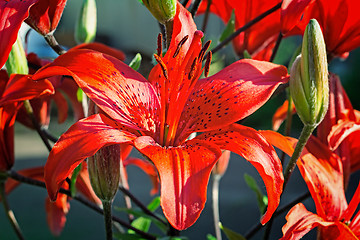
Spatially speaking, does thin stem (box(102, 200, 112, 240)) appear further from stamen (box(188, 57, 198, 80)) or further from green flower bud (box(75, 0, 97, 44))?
green flower bud (box(75, 0, 97, 44))

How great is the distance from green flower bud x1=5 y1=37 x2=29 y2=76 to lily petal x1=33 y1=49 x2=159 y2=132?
85 millimetres

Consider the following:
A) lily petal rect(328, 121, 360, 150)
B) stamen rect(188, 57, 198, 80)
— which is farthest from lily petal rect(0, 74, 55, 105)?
lily petal rect(328, 121, 360, 150)

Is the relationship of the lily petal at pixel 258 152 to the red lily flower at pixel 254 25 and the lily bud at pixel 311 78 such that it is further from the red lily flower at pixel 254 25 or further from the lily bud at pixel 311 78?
the red lily flower at pixel 254 25

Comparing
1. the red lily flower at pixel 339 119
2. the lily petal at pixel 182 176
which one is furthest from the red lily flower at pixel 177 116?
the red lily flower at pixel 339 119

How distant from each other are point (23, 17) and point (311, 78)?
0.19 m

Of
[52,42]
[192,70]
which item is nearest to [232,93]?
[192,70]

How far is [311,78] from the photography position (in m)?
0.29

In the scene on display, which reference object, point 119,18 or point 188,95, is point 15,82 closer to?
point 188,95

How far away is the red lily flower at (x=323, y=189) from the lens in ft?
1.11

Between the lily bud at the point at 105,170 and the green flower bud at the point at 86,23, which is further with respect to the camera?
the green flower bud at the point at 86,23

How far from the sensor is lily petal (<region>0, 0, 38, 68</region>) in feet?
0.95

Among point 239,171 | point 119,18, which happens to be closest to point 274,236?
point 239,171

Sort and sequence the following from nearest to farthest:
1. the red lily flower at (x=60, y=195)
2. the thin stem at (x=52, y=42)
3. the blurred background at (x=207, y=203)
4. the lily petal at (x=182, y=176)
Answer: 1. the lily petal at (x=182, y=176)
2. the thin stem at (x=52, y=42)
3. the red lily flower at (x=60, y=195)
4. the blurred background at (x=207, y=203)

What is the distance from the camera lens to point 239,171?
10.3ft
